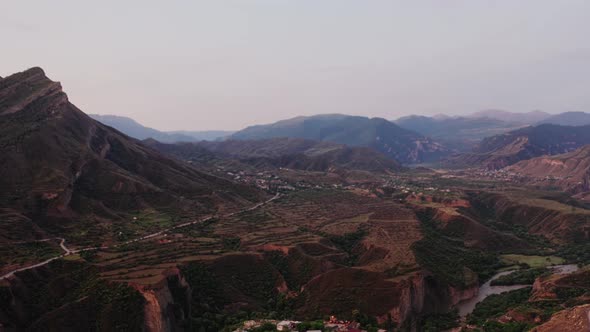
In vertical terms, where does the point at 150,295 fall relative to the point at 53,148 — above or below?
below

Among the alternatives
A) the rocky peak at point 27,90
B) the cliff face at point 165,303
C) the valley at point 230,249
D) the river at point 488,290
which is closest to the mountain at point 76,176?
the rocky peak at point 27,90

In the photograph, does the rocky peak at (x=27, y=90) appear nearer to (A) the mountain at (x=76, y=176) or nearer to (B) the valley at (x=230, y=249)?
(A) the mountain at (x=76, y=176)

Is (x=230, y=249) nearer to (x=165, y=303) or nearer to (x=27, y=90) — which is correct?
(x=165, y=303)

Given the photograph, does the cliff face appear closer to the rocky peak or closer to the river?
the river

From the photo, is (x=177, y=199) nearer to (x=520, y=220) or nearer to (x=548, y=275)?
(x=548, y=275)

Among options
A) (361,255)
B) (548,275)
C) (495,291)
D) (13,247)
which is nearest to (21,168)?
(13,247)
